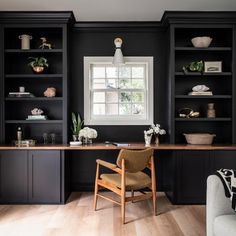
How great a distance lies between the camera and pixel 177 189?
421 cm

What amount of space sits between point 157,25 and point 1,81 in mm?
2523

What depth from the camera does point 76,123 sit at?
477 centimetres

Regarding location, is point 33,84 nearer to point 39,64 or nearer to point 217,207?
point 39,64

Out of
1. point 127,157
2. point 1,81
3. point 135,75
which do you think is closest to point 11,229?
point 127,157

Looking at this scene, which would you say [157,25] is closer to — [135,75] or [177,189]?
[135,75]

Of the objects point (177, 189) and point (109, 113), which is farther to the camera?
point (109, 113)

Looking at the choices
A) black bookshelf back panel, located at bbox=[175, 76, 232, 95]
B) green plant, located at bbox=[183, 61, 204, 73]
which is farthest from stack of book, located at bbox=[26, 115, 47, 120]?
green plant, located at bbox=[183, 61, 204, 73]

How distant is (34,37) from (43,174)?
85.7 inches

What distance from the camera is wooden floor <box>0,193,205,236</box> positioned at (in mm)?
3227

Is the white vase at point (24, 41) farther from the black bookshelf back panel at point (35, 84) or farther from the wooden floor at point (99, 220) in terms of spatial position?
the wooden floor at point (99, 220)

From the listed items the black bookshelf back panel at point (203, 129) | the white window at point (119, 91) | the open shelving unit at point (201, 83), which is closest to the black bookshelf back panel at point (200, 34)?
the open shelving unit at point (201, 83)

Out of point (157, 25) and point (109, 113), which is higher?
point (157, 25)

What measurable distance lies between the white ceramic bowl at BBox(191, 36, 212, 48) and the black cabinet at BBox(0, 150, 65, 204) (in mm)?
2551

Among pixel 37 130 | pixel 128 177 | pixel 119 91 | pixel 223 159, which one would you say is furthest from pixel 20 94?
pixel 223 159
